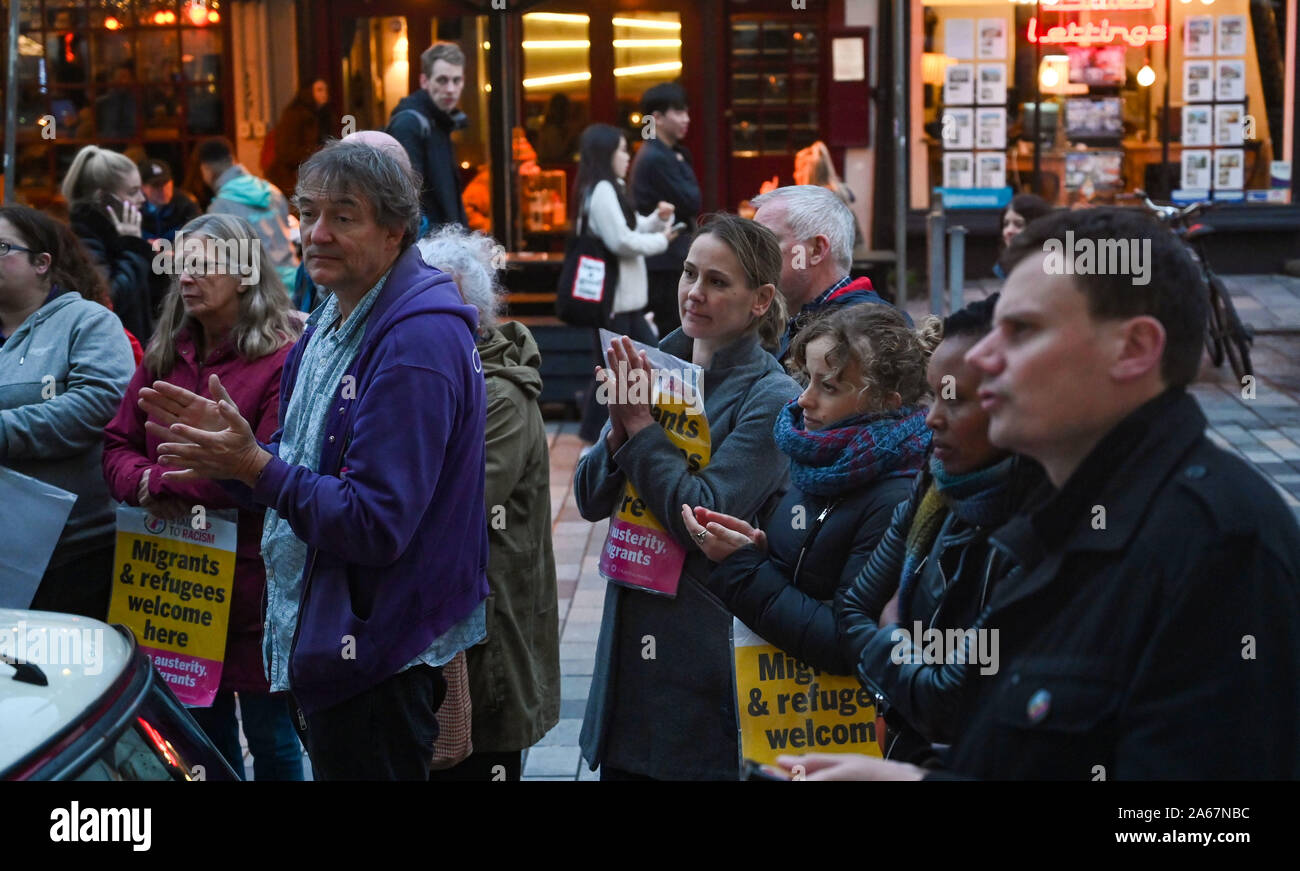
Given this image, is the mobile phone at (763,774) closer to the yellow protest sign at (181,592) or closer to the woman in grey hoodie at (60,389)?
the yellow protest sign at (181,592)

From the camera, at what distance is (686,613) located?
341 centimetres

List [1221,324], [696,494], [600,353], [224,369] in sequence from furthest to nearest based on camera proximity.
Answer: [1221,324]
[600,353]
[224,369]
[696,494]

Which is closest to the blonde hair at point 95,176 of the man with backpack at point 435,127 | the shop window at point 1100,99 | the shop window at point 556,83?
Result: the man with backpack at point 435,127

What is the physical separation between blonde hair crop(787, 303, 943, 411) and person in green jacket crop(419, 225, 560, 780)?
3.06 feet

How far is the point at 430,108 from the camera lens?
7734 millimetres

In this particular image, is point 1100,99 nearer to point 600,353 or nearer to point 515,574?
point 600,353

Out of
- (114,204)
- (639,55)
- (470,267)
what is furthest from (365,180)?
(639,55)

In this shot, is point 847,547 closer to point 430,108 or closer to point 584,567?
point 584,567

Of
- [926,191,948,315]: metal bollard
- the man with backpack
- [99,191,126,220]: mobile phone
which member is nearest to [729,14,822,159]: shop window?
[926,191,948,315]: metal bollard

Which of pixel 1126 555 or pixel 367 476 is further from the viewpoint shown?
pixel 367 476

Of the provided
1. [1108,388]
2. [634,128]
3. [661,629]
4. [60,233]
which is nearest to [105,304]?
[60,233]

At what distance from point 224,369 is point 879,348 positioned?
6.26 ft

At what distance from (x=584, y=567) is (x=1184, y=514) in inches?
225
